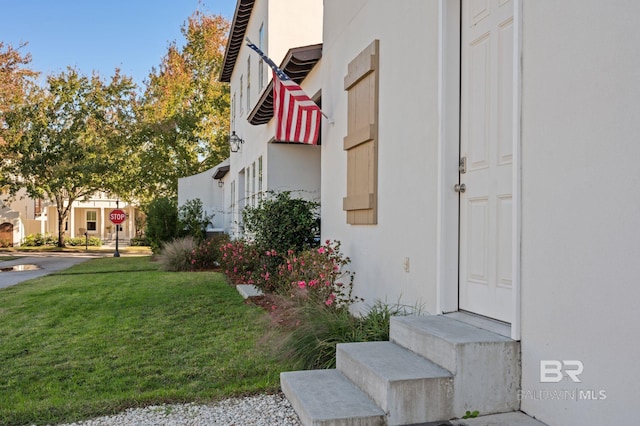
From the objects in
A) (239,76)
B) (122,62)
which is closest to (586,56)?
(239,76)

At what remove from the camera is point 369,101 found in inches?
241

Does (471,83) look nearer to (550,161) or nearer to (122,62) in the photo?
(550,161)

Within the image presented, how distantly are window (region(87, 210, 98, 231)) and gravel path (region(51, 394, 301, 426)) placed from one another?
1807 inches

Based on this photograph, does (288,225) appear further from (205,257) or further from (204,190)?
(204,190)

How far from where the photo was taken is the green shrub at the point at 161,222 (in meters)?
19.7

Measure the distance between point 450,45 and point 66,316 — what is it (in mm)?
6631

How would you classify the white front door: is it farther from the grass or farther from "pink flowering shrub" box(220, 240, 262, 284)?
"pink flowering shrub" box(220, 240, 262, 284)

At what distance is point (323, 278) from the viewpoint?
653 cm

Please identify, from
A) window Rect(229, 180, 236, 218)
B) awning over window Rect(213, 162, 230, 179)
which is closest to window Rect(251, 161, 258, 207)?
window Rect(229, 180, 236, 218)

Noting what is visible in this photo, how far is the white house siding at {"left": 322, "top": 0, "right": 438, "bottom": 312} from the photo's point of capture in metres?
4.56

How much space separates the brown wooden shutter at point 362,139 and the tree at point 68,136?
2477 centimetres

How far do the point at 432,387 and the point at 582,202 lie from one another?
1.40 m

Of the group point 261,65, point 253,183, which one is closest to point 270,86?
point 261,65

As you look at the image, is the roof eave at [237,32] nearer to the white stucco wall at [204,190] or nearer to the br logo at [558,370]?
the white stucco wall at [204,190]
